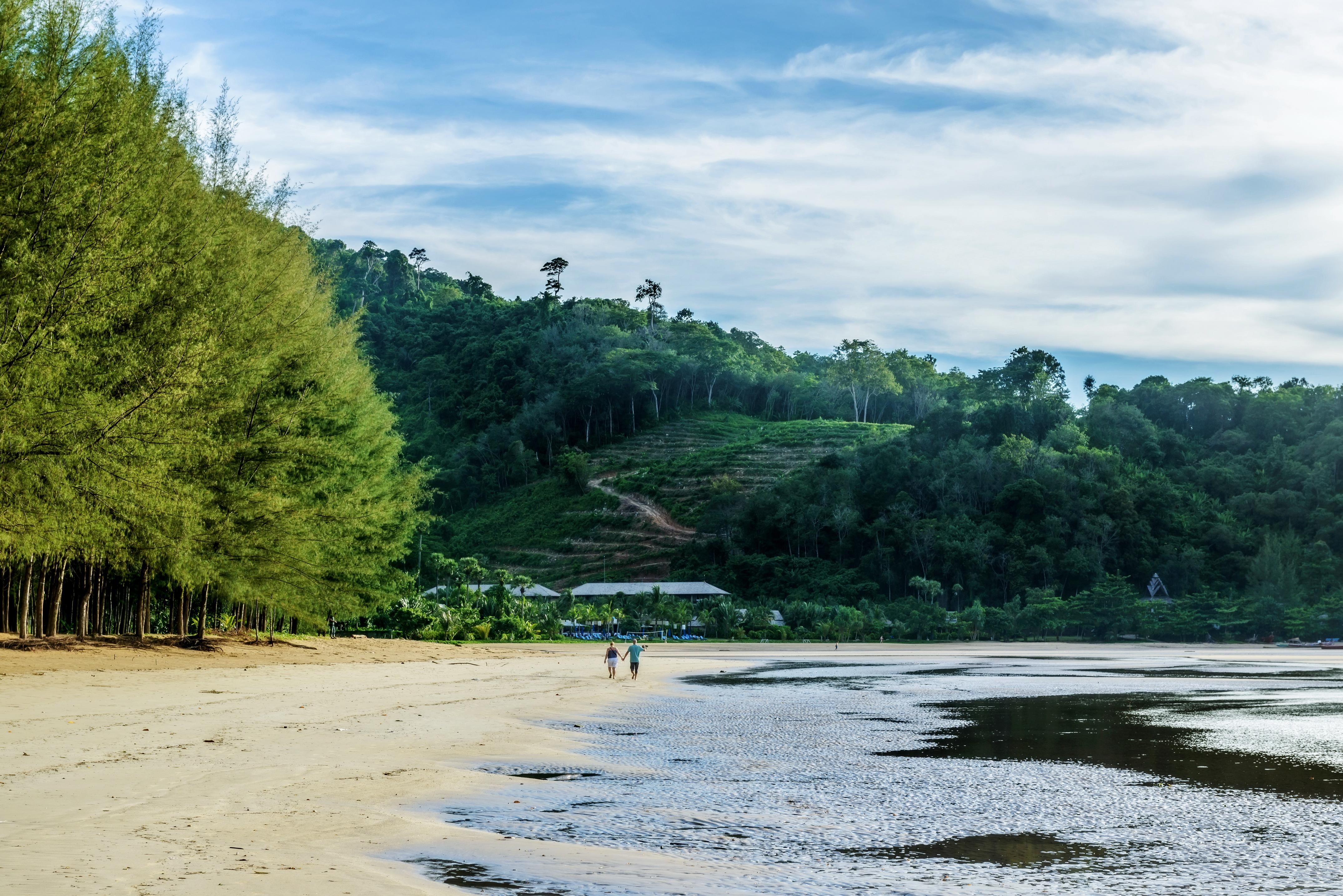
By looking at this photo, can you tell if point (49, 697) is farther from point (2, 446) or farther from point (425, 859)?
point (425, 859)

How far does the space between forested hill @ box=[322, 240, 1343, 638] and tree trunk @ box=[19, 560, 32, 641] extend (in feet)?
156

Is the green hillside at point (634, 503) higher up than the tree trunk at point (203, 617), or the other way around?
the green hillside at point (634, 503)

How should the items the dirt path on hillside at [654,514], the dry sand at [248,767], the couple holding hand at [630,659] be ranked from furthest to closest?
the dirt path on hillside at [654,514], the couple holding hand at [630,659], the dry sand at [248,767]

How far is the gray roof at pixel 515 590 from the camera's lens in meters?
63.0

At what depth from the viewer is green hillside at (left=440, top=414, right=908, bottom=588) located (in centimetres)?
10938

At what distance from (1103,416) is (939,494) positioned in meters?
26.8

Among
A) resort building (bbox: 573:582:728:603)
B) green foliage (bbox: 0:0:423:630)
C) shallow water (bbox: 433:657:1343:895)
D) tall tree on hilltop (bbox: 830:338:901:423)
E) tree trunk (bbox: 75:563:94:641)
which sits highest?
tall tree on hilltop (bbox: 830:338:901:423)

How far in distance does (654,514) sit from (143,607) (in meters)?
91.4

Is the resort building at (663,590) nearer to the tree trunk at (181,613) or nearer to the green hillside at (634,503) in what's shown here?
the green hillside at (634,503)

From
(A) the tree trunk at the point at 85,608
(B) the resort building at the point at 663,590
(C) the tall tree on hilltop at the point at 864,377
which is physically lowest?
(B) the resort building at the point at 663,590

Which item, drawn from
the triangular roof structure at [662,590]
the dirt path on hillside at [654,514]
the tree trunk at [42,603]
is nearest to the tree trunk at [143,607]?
the tree trunk at [42,603]

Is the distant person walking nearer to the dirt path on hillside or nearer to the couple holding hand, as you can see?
the couple holding hand

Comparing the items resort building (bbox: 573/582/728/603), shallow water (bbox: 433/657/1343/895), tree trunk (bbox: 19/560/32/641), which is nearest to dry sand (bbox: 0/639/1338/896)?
shallow water (bbox: 433/657/1343/895)

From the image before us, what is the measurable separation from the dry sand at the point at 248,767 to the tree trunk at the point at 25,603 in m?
2.02
